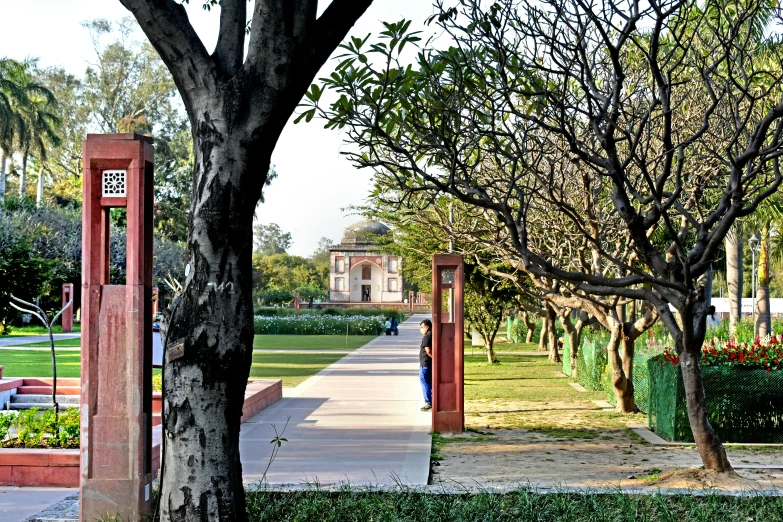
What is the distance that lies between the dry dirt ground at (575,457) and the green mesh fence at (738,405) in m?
0.38

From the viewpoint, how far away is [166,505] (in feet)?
16.2

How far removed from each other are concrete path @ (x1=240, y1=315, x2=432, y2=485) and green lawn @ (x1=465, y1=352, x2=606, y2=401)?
1350 millimetres

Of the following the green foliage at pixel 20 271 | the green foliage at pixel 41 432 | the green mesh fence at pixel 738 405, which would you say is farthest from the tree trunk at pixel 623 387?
the green foliage at pixel 20 271

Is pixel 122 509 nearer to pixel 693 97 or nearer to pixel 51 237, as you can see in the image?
pixel 693 97

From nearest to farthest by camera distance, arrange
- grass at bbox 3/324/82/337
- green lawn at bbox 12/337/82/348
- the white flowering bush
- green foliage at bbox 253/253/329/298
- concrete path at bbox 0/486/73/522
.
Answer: concrete path at bbox 0/486/73/522 < green lawn at bbox 12/337/82/348 < grass at bbox 3/324/82/337 < the white flowering bush < green foliage at bbox 253/253/329/298

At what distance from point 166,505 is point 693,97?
9.47 metres

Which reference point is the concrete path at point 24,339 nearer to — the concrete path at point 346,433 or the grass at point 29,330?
the grass at point 29,330

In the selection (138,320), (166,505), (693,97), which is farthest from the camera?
(693,97)

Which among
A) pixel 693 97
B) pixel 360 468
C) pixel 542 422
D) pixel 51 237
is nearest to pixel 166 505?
pixel 360 468

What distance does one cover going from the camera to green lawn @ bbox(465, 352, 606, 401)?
16141 mm

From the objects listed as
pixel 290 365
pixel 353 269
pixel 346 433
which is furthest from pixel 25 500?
pixel 353 269

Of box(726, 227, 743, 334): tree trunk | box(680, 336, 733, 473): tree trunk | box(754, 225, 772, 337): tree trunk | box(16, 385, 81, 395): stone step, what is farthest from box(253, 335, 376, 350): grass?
box(680, 336, 733, 473): tree trunk

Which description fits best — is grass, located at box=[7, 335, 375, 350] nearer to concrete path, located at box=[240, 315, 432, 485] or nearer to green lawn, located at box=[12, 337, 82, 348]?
green lawn, located at box=[12, 337, 82, 348]

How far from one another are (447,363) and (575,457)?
2441 millimetres
